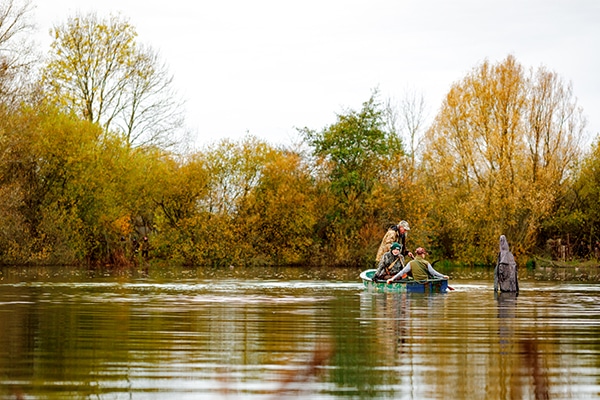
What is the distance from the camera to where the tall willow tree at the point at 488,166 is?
5781cm

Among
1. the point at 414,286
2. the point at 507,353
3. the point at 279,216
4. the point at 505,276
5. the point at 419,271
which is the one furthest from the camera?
the point at 279,216

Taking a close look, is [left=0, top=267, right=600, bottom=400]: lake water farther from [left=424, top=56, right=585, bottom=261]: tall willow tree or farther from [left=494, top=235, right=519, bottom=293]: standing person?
[left=424, top=56, right=585, bottom=261]: tall willow tree

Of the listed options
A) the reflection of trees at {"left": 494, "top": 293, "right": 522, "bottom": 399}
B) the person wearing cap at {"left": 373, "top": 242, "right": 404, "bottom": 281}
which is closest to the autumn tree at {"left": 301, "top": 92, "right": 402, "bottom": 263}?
the person wearing cap at {"left": 373, "top": 242, "right": 404, "bottom": 281}

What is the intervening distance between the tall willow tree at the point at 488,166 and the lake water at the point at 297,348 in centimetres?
3477

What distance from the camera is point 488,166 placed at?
58875mm

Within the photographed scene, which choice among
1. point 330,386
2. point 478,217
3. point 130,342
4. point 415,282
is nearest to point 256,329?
point 130,342

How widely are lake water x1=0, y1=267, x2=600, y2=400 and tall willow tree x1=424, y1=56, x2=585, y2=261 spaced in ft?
114

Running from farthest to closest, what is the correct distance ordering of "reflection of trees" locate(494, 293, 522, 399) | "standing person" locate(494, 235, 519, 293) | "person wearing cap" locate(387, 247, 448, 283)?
"person wearing cap" locate(387, 247, 448, 283) → "standing person" locate(494, 235, 519, 293) → "reflection of trees" locate(494, 293, 522, 399)

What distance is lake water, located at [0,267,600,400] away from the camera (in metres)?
8.44

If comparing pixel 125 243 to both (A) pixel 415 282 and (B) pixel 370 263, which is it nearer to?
(B) pixel 370 263

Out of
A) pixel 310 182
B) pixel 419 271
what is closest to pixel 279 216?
pixel 310 182

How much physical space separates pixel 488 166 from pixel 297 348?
158 feet

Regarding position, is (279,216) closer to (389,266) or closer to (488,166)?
(488,166)

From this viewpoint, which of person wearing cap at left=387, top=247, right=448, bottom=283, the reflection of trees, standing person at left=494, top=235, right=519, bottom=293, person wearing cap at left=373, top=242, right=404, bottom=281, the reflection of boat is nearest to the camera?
the reflection of trees
